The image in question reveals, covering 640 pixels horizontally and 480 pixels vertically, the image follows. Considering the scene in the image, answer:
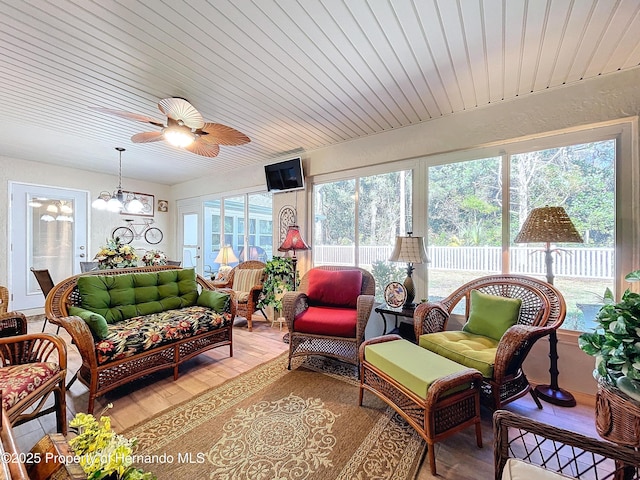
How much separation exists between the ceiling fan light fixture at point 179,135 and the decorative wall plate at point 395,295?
242 centimetres

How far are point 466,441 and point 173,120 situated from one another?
3.18 metres

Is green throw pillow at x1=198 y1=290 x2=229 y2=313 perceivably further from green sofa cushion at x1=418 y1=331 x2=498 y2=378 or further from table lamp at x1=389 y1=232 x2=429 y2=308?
green sofa cushion at x1=418 y1=331 x2=498 y2=378

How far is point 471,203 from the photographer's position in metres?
2.86

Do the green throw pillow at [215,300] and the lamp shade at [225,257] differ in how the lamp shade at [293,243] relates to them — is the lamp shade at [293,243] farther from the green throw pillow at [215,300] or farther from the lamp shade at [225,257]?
the lamp shade at [225,257]

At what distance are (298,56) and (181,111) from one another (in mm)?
1006

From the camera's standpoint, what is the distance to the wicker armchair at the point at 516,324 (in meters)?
1.75

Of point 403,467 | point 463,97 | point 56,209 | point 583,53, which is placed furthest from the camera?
point 56,209

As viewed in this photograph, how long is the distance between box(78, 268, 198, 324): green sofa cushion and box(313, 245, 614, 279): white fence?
2.23 metres

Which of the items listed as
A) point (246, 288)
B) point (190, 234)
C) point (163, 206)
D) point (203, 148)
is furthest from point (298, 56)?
point (163, 206)

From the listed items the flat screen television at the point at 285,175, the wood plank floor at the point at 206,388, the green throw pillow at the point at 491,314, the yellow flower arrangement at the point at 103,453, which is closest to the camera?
the yellow flower arrangement at the point at 103,453

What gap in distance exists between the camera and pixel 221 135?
98.1 inches

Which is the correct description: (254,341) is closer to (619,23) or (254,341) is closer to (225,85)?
(225,85)

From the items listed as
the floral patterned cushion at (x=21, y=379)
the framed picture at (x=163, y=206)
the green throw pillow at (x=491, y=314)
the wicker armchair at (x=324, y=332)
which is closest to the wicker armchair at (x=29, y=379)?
the floral patterned cushion at (x=21, y=379)

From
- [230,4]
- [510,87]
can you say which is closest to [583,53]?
[510,87]
